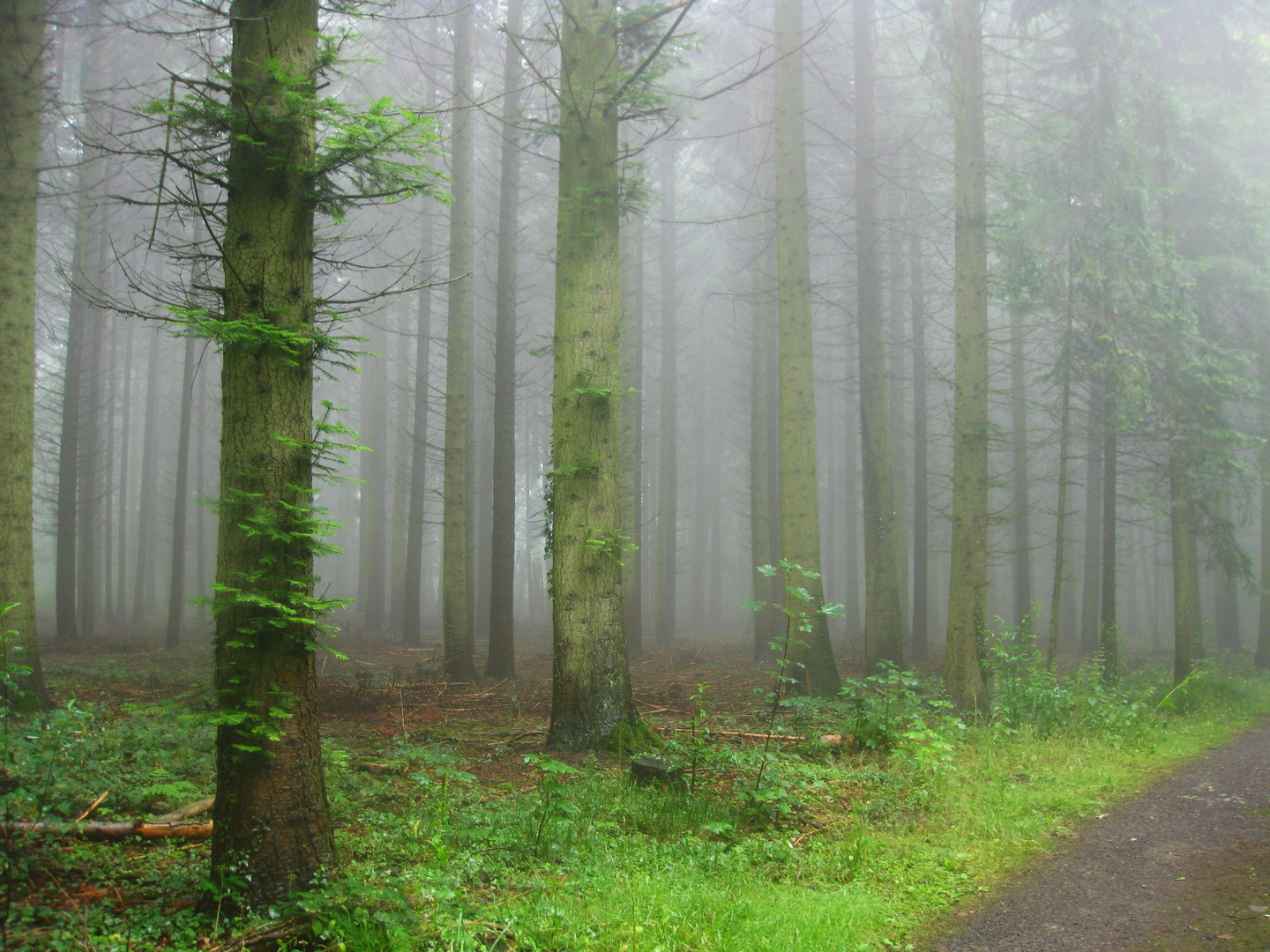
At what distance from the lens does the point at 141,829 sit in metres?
4.32

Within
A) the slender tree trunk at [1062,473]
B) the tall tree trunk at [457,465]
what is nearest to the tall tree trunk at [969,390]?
the slender tree trunk at [1062,473]

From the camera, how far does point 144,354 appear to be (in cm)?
3062

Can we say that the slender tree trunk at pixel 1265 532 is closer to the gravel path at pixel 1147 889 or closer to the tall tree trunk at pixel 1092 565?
the tall tree trunk at pixel 1092 565

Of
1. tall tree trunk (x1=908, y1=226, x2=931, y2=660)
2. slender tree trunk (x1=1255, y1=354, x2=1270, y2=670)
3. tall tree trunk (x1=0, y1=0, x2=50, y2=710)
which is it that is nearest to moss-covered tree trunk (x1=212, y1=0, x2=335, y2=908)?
tall tree trunk (x1=0, y1=0, x2=50, y2=710)

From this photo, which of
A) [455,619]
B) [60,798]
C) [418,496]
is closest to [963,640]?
[455,619]

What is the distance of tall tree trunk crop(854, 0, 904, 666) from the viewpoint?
13023mm

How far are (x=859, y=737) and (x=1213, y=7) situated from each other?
2007 cm

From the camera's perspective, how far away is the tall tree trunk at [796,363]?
1073 centimetres

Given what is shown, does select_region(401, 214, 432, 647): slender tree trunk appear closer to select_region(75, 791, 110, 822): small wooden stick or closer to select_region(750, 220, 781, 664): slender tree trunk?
select_region(750, 220, 781, 664): slender tree trunk

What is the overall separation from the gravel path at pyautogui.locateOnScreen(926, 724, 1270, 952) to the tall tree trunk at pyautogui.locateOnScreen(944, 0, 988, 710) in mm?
3563

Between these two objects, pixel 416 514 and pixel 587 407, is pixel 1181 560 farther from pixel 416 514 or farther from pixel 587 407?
pixel 416 514

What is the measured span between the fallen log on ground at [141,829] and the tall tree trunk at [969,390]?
8.82 m

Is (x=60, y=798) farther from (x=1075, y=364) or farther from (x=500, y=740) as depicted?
(x=1075, y=364)

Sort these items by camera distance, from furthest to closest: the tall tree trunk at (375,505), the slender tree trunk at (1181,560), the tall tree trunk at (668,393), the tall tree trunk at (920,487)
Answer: the tall tree trunk at (668,393), the tall tree trunk at (375,505), the tall tree trunk at (920,487), the slender tree trunk at (1181,560)
